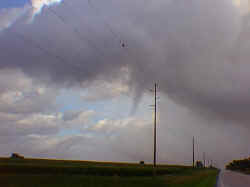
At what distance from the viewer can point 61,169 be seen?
62312 millimetres

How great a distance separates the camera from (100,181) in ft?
106

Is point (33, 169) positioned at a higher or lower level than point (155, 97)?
lower

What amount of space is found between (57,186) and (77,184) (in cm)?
253

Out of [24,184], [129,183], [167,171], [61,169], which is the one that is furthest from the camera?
[167,171]

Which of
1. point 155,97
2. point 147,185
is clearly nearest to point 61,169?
point 155,97

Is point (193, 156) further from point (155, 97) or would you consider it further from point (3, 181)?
point (3, 181)

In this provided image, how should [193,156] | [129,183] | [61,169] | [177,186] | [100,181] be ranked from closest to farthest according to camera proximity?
[100,181] → [129,183] → [177,186] → [61,169] → [193,156]

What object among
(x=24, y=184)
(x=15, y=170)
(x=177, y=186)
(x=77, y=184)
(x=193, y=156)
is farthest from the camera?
(x=193, y=156)

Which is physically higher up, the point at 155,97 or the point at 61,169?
the point at 155,97

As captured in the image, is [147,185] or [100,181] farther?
[147,185]

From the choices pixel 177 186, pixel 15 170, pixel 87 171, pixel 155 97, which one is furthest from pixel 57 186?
pixel 87 171

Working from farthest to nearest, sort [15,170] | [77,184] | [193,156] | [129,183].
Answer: [193,156]
[15,170]
[129,183]
[77,184]

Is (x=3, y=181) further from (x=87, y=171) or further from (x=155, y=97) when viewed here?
(x=87, y=171)

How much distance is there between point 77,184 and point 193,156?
350 ft
